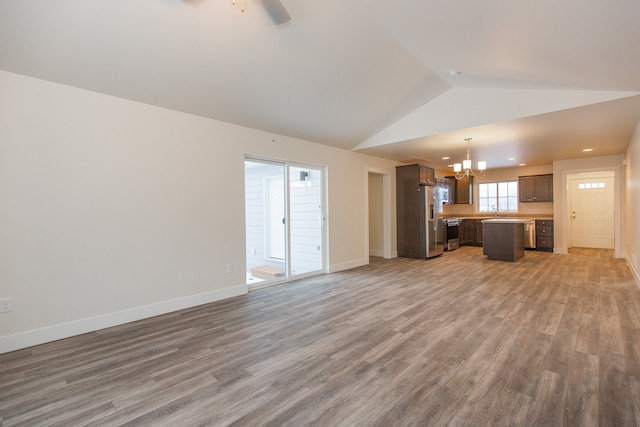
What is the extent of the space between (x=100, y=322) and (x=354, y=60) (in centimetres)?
402

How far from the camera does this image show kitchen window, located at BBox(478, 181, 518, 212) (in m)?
9.12

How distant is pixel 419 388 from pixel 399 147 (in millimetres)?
4613

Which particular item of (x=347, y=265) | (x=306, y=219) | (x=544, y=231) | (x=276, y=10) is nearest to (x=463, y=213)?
(x=544, y=231)

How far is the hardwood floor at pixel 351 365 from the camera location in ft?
5.85

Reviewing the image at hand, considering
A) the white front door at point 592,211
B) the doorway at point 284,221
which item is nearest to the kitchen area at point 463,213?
the white front door at point 592,211

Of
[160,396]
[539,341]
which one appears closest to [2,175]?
[160,396]

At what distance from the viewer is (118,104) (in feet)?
10.6

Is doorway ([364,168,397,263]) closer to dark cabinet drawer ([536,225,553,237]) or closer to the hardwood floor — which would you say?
the hardwood floor

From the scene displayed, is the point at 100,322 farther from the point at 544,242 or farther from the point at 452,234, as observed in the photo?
the point at 544,242

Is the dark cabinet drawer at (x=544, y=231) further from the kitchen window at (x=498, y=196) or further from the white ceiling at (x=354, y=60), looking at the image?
the white ceiling at (x=354, y=60)

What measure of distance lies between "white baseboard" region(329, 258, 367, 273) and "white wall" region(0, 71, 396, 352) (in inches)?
78.9

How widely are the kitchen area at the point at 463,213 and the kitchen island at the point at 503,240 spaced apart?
19 millimetres

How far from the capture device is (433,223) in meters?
7.18

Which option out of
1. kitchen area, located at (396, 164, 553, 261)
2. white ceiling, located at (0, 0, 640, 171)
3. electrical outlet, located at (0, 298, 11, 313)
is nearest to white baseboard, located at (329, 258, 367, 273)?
kitchen area, located at (396, 164, 553, 261)
